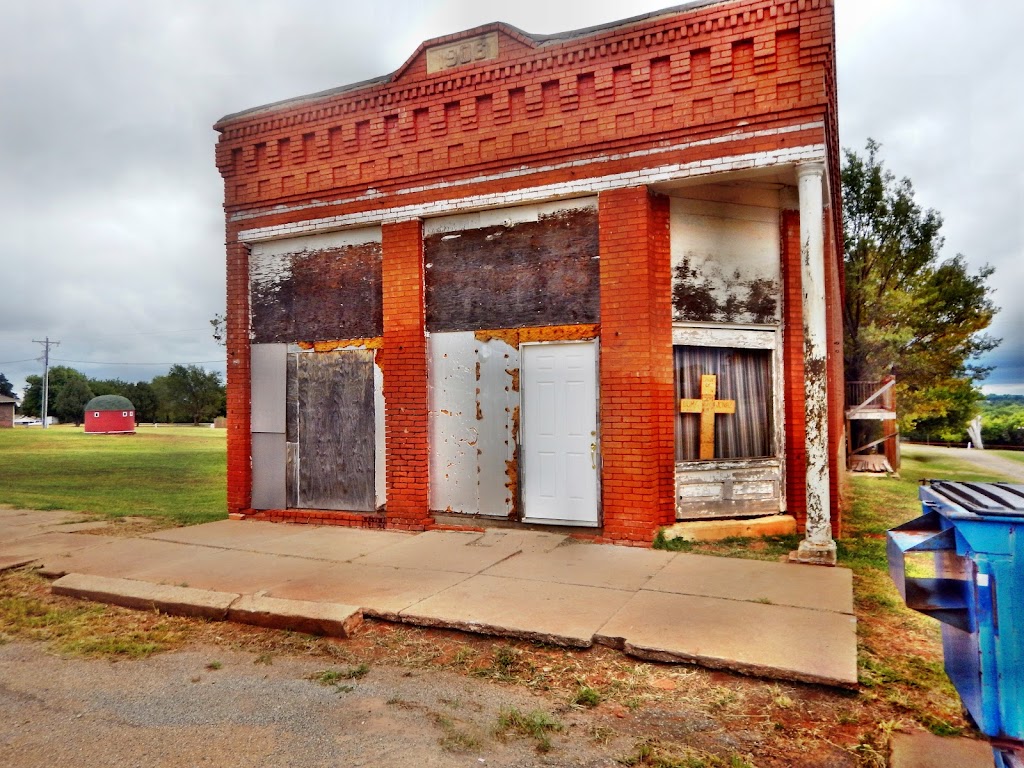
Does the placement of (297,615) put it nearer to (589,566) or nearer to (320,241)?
(589,566)

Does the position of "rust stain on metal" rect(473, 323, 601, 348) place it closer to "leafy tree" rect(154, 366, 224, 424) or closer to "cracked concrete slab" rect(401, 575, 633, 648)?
"cracked concrete slab" rect(401, 575, 633, 648)

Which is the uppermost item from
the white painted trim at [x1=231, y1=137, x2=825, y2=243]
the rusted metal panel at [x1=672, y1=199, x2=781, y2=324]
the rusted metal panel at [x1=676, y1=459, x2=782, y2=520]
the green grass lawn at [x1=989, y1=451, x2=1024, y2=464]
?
the white painted trim at [x1=231, y1=137, x2=825, y2=243]

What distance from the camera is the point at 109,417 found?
46.5m

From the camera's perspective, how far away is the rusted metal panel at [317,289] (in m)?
9.13

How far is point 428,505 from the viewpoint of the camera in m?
8.62

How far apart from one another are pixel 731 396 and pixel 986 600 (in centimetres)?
531

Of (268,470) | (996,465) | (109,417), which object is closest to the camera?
(268,470)

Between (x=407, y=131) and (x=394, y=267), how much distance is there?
176 cm

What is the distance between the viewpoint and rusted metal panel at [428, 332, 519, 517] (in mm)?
8242

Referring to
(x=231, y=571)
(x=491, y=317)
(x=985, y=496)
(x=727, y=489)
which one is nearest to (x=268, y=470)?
(x=231, y=571)

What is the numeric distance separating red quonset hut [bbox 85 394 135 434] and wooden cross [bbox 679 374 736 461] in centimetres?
4771

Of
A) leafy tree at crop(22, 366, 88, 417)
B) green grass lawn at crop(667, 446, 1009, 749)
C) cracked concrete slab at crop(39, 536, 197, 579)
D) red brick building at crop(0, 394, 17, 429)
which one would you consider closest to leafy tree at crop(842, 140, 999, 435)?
green grass lawn at crop(667, 446, 1009, 749)

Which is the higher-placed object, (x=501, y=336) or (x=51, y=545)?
(x=501, y=336)

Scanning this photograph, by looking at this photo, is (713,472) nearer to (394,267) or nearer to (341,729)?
(394,267)
